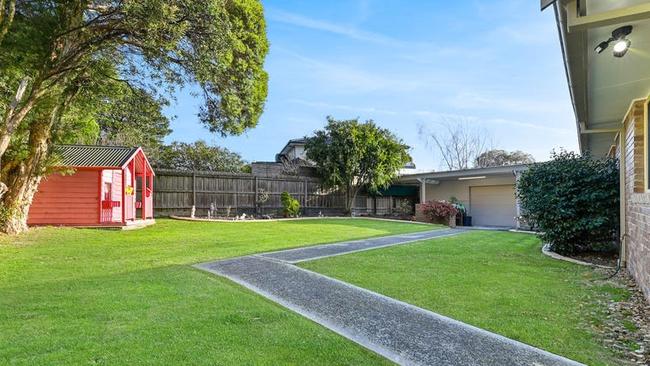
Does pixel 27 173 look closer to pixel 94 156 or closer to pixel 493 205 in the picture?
pixel 94 156

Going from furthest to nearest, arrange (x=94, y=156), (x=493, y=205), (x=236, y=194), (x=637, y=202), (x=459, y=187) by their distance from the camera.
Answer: (x=459, y=187) → (x=493, y=205) → (x=236, y=194) → (x=94, y=156) → (x=637, y=202)

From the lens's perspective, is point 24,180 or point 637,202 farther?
point 24,180

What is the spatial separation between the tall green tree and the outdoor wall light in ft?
22.8

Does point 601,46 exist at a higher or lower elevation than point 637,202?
higher

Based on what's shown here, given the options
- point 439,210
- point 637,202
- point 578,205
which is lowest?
point 439,210

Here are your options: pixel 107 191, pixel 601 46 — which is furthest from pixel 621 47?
pixel 107 191

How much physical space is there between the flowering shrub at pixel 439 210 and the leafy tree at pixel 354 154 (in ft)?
10.0

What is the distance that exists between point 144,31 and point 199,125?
424 centimetres

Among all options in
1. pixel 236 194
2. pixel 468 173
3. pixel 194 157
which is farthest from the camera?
pixel 194 157

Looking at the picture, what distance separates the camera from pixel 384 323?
13.2ft

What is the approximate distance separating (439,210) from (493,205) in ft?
13.8

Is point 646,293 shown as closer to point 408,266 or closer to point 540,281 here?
point 540,281

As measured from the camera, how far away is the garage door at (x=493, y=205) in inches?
832

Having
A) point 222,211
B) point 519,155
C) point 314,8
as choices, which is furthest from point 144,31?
point 519,155
